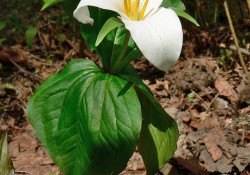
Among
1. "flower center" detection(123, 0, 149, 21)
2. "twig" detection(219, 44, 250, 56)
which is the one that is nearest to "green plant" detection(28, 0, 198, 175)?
"flower center" detection(123, 0, 149, 21)

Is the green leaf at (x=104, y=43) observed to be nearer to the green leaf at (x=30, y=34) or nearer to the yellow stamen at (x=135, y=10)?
the yellow stamen at (x=135, y=10)

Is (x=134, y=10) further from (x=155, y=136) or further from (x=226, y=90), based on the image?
(x=226, y=90)

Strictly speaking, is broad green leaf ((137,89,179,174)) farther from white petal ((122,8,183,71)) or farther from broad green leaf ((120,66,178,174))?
white petal ((122,8,183,71))

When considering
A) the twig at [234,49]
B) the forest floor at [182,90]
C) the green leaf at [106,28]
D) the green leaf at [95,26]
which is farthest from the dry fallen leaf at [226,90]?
the green leaf at [106,28]

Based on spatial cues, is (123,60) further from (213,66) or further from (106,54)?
(213,66)

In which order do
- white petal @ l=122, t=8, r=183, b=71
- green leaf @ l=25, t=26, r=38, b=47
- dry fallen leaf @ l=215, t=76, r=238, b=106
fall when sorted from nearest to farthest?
white petal @ l=122, t=8, r=183, b=71, dry fallen leaf @ l=215, t=76, r=238, b=106, green leaf @ l=25, t=26, r=38, b=47

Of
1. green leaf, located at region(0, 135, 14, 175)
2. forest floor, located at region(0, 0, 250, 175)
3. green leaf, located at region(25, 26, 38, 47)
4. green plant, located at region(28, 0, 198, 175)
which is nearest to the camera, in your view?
green plant, located at region(28, 0, 198, 175)

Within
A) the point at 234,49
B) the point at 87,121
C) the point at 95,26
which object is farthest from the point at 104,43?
the point at 234,49
